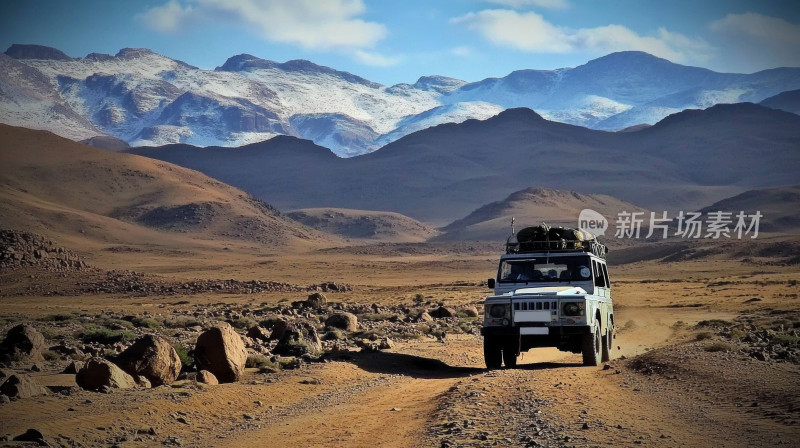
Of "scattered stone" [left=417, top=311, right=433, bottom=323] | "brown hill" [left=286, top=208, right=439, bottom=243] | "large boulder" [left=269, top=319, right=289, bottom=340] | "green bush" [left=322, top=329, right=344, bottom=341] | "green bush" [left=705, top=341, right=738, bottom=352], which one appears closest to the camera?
"green bush" [left=705, top=341, right=738, bottom=352]

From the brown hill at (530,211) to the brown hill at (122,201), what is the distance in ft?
79.3

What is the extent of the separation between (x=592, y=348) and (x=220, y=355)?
706 cm

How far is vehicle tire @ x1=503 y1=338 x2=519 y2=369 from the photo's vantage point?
16.6m

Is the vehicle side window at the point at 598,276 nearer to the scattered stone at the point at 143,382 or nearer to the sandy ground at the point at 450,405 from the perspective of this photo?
the sandy ground at the point at 450,405

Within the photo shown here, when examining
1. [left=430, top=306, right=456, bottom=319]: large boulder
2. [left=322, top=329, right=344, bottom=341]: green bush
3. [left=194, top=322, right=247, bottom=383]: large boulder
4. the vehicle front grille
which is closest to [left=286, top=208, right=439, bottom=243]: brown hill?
[left=430, top=306, right=456, bottom=319]: large boulder

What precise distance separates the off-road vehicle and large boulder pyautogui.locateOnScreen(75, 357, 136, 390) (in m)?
6.76

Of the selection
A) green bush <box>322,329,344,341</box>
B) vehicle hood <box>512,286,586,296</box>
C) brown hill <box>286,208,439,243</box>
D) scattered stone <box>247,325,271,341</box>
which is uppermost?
brown hill <box>286,208,439,243</box>

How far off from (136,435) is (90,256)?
272 feet

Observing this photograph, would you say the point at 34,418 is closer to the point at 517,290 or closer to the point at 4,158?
the point at 517,290

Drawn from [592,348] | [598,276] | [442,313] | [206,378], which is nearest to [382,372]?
[592,348]

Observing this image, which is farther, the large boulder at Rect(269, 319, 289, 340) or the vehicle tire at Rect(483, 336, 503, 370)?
the large boulder at Rect(269, 319, 289, 340)

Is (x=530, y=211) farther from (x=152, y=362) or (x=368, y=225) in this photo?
(x=152, y=362)

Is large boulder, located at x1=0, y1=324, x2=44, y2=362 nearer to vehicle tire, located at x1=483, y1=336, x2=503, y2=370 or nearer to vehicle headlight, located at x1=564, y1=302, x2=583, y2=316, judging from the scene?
vehicle tire, located at x1=483, y1=336, x2=503, y2=370

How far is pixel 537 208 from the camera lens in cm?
14450
